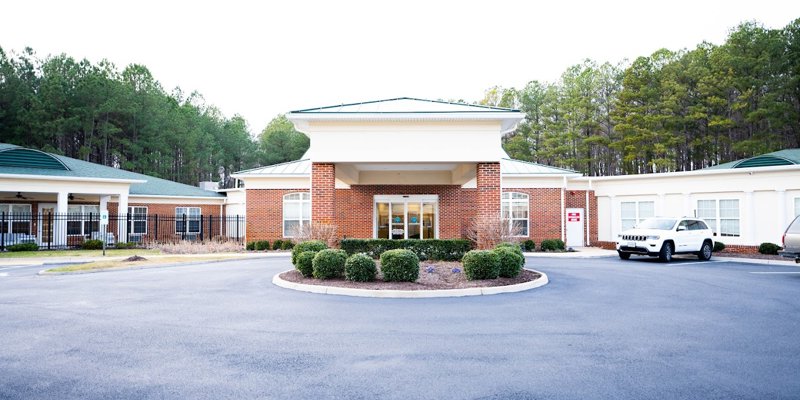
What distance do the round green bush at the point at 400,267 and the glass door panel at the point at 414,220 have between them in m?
12.3

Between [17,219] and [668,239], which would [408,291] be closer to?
[668,239]

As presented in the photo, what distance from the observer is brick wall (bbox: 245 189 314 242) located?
25328mm

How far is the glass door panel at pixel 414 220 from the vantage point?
23203 millimetres

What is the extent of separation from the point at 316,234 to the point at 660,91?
39296mm

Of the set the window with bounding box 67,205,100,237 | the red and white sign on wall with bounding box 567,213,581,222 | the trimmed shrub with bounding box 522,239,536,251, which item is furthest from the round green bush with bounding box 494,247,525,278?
the window with bounding box 67,205,100,237

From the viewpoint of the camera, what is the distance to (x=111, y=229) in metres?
29.3

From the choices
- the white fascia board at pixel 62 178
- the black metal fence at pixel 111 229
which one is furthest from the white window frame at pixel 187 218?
the white fascia board at pixel 62 178

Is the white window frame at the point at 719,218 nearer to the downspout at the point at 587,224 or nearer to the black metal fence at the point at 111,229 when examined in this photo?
the downspout at the point at 587,224

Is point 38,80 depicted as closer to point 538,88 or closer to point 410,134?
point 410,134

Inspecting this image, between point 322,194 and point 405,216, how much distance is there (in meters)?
8.48

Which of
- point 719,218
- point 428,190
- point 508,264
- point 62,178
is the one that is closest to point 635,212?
point 719,218

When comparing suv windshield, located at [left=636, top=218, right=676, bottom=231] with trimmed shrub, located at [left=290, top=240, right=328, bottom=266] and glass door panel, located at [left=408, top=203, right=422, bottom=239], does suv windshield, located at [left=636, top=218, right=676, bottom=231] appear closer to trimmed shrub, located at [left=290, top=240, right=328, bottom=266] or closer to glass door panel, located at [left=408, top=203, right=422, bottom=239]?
glass door panel, located at [left=408, top=203, right=422, bottom=239]

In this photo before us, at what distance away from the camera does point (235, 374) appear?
5055 mm

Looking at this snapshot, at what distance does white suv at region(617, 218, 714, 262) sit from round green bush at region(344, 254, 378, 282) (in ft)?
41.2
